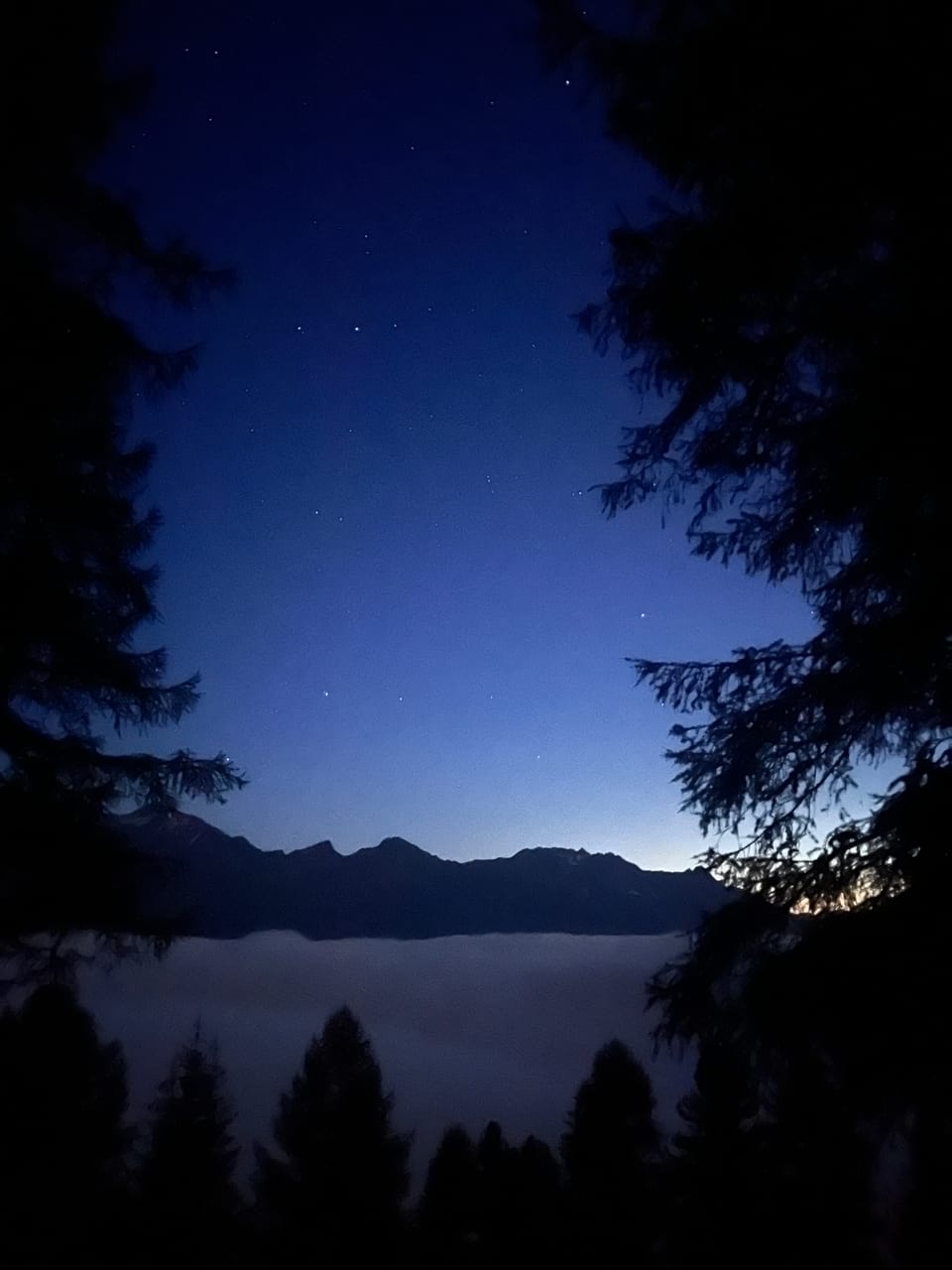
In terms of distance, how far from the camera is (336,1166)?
22.8 meters

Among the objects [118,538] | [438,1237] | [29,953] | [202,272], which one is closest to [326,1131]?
[438,1237]

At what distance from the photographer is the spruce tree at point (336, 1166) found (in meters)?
21.9

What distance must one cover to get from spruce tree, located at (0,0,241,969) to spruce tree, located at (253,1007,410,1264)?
75.2ft

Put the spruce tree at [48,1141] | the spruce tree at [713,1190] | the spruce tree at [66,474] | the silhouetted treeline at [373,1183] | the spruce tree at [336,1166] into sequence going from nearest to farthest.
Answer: the spruce tree at [66,474]
the spruce tree at [48,1141]
the silhouetted treeline at [373,1183]
the spruce tree at [713,1190]
the spruce tree at [336,1166]

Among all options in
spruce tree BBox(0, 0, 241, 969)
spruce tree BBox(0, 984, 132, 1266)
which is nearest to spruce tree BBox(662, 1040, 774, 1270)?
spruce tree BBox(0, 984, 132, 1266)

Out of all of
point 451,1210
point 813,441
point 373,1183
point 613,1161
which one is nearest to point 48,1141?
point 373,1183

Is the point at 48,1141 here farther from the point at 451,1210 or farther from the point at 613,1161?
the point at 613,1161

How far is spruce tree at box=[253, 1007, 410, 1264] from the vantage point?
861 inches

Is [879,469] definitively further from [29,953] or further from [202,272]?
[29,953]

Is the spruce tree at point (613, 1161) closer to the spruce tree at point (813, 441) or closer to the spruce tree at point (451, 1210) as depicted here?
the spruce tree at point (451, 1210)

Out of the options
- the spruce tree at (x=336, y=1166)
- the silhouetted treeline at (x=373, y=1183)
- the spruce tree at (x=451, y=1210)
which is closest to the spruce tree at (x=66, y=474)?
the silhouetted treeline at (x=373, y=1183)

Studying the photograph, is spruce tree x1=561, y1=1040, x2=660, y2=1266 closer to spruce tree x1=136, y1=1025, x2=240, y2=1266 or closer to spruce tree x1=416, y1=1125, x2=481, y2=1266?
spruce tree x1=416, y1=1125, x2=481, y2=1266

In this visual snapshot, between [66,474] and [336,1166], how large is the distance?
86.9 ft

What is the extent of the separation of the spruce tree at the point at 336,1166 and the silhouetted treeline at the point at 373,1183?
0.07m
